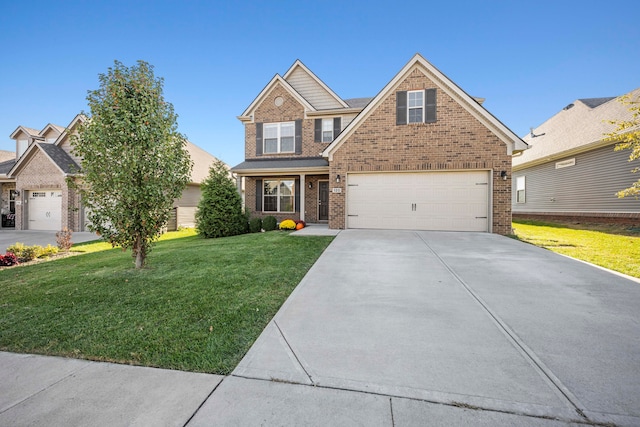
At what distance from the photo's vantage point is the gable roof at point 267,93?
14.3 meters

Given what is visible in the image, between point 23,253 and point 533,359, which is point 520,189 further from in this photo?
point 23,253

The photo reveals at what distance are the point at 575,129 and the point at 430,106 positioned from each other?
11.0 metres

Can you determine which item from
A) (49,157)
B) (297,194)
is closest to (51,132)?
(49,157)

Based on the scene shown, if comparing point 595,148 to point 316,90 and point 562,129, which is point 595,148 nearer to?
point 562,129

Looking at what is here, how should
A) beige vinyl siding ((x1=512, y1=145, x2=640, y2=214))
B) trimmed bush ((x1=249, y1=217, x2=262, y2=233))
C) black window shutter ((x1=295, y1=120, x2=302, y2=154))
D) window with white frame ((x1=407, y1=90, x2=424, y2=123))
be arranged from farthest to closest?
1. black window shutter ((x1=295, y1=120, x2=302, y2=154))
2. trimmed bush ((x1=249, y1=217, x2=262, y2=233))
3. beige vinyl siding ((x1=512, y1=145, x2=640, y2=214))
4. window with white frame ((x1=407, y1=90, x2=424, y2=123))

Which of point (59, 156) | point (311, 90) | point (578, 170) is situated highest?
point (311, 90)

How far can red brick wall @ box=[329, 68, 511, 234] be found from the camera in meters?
9.81

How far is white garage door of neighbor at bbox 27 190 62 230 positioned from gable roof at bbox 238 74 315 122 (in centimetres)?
1116

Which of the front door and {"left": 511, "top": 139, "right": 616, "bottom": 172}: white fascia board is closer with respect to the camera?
{"left": 511, "top": 139, "right": 616, "bottom": 172}: white fascia board

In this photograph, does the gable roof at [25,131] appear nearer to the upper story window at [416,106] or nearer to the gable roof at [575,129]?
the upper story window at [416,106]

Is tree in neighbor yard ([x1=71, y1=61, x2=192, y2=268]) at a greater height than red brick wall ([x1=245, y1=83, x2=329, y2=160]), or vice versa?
red brick wall ([x1=245, y1=83, x2=329, y2=160])

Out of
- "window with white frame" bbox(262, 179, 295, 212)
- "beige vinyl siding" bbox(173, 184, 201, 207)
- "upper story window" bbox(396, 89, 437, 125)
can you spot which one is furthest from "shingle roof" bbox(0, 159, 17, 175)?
"upper story window" bbox(396, 89, 437, 125)

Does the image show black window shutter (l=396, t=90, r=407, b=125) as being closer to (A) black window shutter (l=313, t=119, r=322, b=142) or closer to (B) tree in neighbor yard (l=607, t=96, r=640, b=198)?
(A) black window shutter (l=313, t=119, r=322, b=142)

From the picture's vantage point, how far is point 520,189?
18.9 meters
